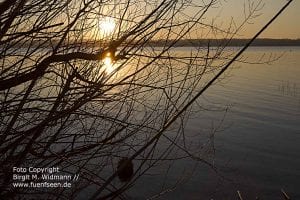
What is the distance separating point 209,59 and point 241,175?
26.6 feet

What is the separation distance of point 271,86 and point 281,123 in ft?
40.4

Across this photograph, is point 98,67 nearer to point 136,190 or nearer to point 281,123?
point 136,190

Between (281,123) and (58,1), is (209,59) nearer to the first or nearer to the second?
(58,1)

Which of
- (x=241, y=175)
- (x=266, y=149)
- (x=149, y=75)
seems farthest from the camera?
(x=266, y=149)

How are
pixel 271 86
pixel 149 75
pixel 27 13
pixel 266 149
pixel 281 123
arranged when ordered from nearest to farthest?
pixel 27 13 < pixel 149 75 < pixel 266 149 < pixel 281 123 < pixel 271 86

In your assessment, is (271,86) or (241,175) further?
(271,86)

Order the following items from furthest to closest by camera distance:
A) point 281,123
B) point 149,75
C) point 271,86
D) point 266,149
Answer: point 271,86, point 281,123, point 266,149, point 149,75

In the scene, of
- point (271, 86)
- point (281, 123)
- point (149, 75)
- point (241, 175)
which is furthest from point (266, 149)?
point (271, 86)

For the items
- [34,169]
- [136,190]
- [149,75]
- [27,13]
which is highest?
[27,13]

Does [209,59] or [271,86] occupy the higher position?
[209,59]

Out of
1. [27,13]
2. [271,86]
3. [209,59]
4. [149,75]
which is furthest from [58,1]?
[271,86]

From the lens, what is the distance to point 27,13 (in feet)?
9.11

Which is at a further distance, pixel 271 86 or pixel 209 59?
pixel 271 86

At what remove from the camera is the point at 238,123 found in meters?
15.9
